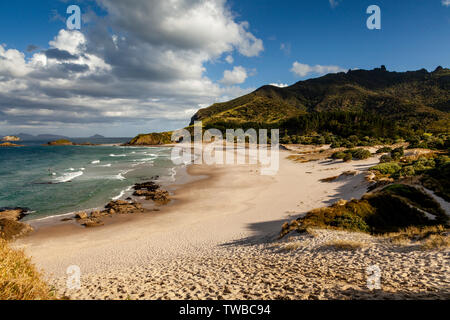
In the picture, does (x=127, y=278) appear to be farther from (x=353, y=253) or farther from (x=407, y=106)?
(x=407, y=106)

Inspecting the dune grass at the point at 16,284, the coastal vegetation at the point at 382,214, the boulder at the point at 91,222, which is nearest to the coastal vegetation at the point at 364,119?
the coastal vegetation at the point at 382,214

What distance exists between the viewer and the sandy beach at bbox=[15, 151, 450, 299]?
7.01 m

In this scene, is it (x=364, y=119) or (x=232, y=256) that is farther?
(x=364, y=119)

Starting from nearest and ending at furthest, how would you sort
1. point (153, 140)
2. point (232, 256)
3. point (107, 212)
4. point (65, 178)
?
point (232, 256) → point (107, 212) → point (65, 178) → point (153, 140)

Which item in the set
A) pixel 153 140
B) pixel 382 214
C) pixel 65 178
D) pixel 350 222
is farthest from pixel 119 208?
pixel 153 140

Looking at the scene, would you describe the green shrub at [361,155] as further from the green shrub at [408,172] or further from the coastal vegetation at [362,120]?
the green shrub at [408,172]

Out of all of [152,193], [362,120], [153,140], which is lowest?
[152,193]

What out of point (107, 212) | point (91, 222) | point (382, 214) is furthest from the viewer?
point (107, 212)

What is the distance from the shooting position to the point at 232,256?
453 inches

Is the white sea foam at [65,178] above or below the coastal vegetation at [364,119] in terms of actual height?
below

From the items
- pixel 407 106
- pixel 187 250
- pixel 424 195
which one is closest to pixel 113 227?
pixel 187 250

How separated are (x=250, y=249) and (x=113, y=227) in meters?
13.1

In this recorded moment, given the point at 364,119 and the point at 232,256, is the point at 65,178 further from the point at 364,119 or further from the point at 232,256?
the point at 364,119

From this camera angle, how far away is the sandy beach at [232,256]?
701 centimetres
